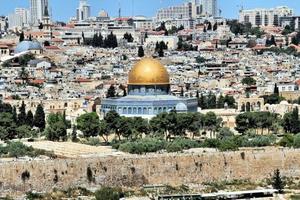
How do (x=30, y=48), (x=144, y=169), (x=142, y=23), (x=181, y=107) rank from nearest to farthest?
(x=144, y=169) < (x=181, y=107) < (x=30, y=48) < (x=142, y=23)

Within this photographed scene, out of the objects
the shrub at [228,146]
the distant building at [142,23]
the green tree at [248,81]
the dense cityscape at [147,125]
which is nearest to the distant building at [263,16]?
the distant building at [142,23]

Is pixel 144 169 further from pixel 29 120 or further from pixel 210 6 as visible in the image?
pixel 210 6

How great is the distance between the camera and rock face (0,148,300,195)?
35.2 m

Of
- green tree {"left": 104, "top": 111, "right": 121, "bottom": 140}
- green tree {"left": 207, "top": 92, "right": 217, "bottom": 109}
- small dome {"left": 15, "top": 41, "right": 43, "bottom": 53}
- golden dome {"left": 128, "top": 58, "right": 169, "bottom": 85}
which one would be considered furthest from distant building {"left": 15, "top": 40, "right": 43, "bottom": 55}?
green tree {"left": 104, "top": 111, "right": 121, "bottom": 140}

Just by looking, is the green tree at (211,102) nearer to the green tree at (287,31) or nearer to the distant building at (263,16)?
the green tree at (287,31)

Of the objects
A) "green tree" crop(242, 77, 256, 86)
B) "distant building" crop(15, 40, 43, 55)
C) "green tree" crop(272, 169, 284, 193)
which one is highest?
"distant building" crop(15, 40, 43, 55)

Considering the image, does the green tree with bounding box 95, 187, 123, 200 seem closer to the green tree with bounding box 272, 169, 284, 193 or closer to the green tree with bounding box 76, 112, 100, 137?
the green tree with bounding box 272, 169, 284, 193

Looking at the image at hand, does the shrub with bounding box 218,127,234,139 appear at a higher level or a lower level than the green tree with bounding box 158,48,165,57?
lower

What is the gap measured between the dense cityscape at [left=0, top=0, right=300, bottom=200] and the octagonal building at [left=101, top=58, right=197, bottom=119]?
58mm

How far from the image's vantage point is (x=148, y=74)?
52.9 m

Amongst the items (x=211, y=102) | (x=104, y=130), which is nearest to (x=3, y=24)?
(x=211, y=102)

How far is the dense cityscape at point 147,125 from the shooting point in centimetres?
3584

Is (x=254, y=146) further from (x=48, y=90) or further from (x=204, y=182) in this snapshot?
(x=48, y=90)

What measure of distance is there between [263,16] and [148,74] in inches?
4275
